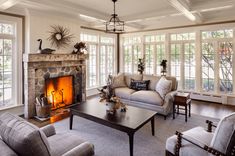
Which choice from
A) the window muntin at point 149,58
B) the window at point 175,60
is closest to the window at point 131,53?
the window muntin at point 149,58

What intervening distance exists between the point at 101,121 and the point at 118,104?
493 millimetres

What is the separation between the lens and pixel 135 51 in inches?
323

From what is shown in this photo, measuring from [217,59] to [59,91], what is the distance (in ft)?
17.8

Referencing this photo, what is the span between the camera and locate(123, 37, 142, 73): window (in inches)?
318

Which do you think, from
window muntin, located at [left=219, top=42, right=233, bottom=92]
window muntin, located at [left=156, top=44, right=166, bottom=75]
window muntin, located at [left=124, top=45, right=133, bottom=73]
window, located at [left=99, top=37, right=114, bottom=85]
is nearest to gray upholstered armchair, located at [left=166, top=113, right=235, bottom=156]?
window muntin, located at [left=219, top=42, right=233, bottom=92]

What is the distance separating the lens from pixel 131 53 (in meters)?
8.30

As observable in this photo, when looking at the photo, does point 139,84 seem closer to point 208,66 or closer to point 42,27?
point 208,66

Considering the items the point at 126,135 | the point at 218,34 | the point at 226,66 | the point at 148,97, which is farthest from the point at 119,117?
the point at 218,34

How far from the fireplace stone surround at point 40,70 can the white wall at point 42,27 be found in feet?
1.15

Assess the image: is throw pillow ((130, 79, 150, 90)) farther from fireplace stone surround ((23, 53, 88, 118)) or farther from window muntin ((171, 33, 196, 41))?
window muntin ((171, 33, 196, 41))

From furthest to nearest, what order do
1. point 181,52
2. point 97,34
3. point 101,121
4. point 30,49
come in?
point 97,34 → point 181,52 → point 30,49 → point 101,121

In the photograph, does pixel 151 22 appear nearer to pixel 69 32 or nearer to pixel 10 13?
pixel 69 32

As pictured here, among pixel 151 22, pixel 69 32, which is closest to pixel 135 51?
pixel 151 22

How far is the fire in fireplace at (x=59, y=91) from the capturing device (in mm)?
5172
